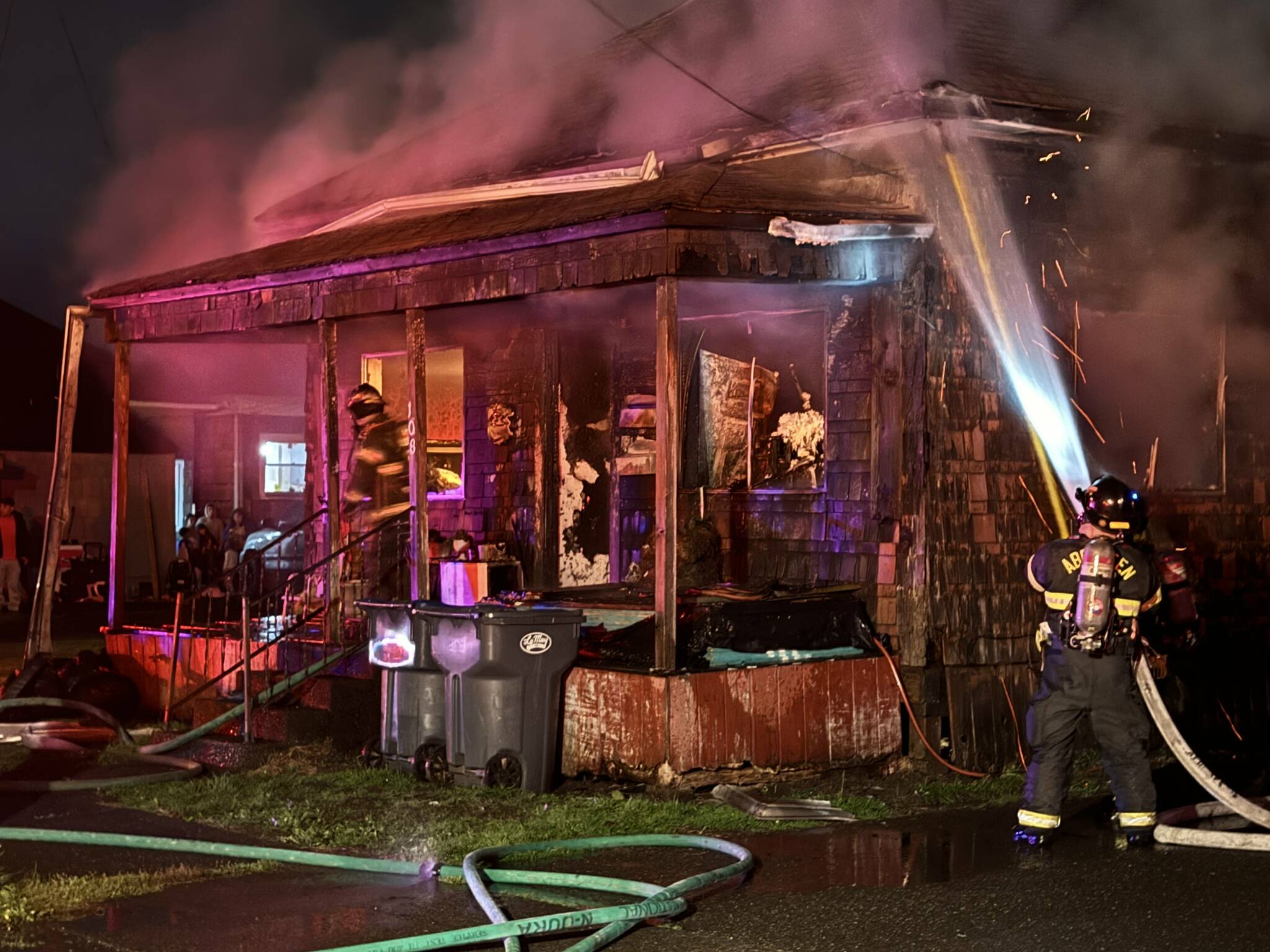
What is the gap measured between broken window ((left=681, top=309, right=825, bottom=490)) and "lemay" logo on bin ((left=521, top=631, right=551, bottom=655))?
2.97 m

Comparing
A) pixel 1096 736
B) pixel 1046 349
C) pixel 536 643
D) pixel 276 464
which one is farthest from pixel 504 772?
pixel 276 464

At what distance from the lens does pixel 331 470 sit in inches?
449

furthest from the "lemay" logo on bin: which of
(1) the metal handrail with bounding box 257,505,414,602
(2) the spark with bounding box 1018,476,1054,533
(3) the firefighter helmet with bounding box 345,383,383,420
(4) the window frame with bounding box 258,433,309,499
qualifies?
(4) the window frame with bounding box 258,433,309,499

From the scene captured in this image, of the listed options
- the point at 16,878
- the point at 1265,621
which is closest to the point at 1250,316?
the point at 1265,621

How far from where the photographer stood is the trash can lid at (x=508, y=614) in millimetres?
8586

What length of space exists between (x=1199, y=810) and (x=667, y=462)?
11.7 ft

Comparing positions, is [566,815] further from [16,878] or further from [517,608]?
A: [16,878]

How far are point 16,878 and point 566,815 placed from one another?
2.75 metres

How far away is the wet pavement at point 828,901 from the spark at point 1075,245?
4687mm

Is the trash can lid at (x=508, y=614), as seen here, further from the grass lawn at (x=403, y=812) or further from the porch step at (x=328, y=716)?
the porch step at (x=328, y=716)

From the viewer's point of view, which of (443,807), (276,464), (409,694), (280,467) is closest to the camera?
(443,807)

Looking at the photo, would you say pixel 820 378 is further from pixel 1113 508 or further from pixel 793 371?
pixel 1113 508

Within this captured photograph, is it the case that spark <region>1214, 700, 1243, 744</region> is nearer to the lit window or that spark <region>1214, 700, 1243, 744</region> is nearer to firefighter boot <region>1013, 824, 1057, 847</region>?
firefighter boot <region>1013, 824, 1057, 847</region>

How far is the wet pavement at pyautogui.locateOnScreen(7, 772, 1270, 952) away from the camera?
5.75 meters
